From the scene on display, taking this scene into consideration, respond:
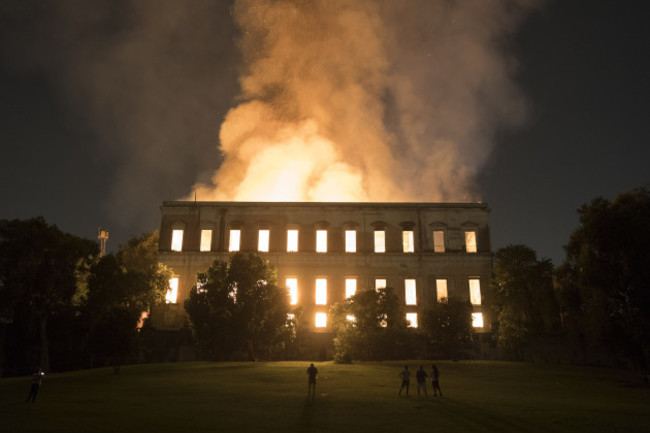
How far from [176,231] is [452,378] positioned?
36.5 m

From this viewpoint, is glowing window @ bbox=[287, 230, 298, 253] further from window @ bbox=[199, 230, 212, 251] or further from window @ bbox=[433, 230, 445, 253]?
window @ bbox=[433, 230, 445, 253]

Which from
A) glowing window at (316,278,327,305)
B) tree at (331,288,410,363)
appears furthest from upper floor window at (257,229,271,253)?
tree at (331,288,410,363)

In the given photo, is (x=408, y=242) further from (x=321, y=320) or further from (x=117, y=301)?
(x=117, y=301)

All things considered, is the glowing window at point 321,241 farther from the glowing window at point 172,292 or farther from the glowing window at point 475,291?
the glowing window at point 475,291

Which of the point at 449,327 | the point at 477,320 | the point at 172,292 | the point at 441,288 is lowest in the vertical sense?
the point at 449,327

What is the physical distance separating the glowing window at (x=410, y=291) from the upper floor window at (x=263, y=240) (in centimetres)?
1571

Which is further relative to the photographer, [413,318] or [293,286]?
[293,286]

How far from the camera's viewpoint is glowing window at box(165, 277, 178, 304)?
53.5m

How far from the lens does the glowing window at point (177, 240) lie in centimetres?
5625

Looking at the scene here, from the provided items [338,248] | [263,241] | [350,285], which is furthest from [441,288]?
[263,241]

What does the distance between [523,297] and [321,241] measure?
2176 cm

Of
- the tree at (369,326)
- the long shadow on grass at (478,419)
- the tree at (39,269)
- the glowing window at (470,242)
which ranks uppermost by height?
the glowing window at (470,242)

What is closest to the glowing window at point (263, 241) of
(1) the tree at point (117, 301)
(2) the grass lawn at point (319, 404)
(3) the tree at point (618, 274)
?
(1) the tree at point (117, 301)

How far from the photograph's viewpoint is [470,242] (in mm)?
56625
